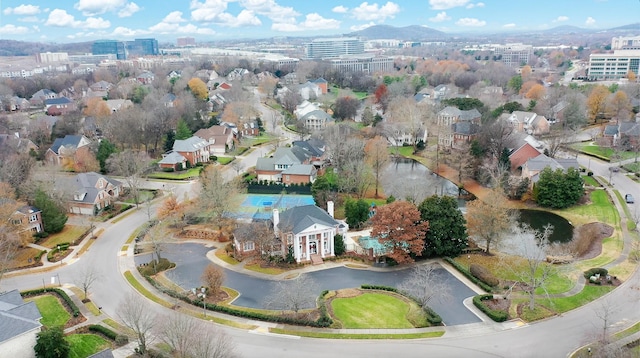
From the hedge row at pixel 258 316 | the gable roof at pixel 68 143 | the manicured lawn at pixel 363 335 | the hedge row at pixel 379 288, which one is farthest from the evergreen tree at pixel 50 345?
the gable roof at pixel 68 143

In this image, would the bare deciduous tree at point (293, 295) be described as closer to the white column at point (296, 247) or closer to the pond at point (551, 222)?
the white column at point (296, 247)

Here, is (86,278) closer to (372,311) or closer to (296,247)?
(296,247)

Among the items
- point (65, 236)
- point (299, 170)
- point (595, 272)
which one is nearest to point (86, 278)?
point (65, 236)

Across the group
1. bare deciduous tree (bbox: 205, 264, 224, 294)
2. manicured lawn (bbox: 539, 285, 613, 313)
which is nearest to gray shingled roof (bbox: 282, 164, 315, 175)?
bare deciduous tree (bbox: 205, 264, 224, 294)

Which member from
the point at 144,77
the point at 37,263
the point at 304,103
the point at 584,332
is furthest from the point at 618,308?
the point at 144,77

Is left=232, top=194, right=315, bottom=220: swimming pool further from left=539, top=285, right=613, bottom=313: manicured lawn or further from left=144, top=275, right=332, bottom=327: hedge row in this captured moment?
left=539, top=285, right=613, bottom=313: manicured lawn

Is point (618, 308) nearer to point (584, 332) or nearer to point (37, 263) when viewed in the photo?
point (584, 332)
